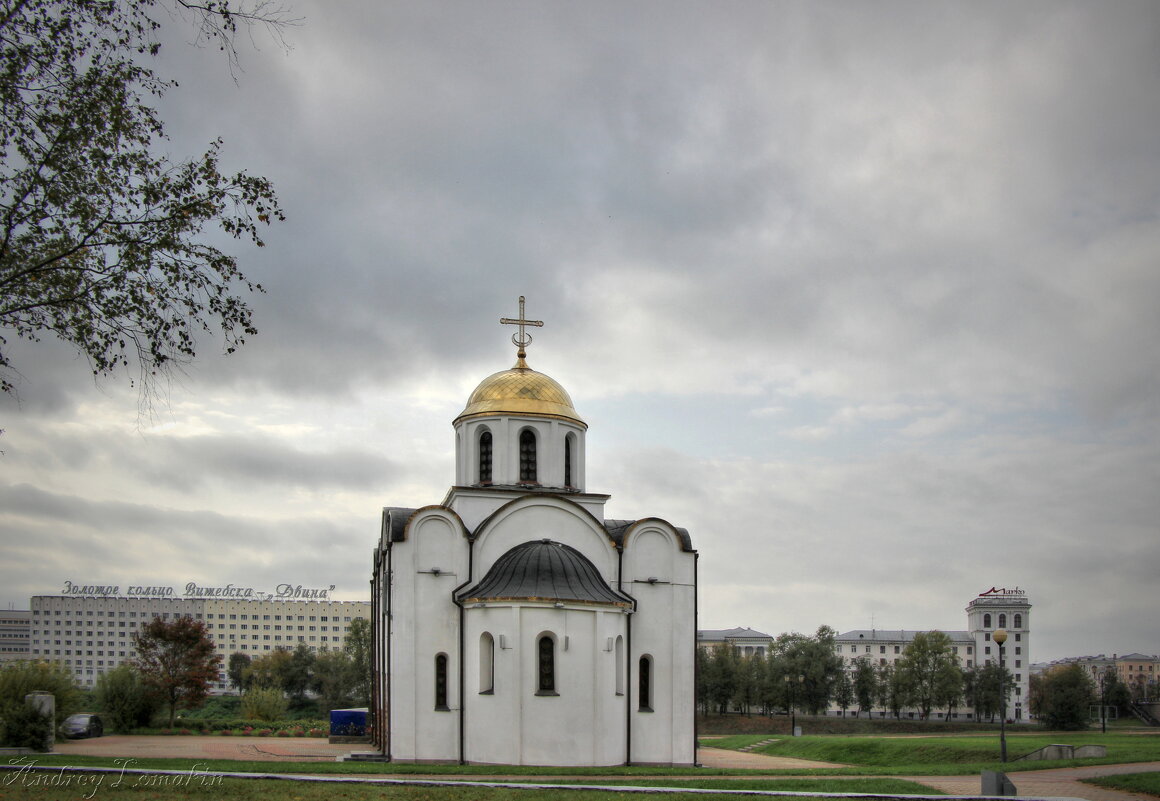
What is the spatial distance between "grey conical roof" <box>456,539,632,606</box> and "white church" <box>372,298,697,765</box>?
A: 4cm

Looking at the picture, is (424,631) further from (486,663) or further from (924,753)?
(924,753)

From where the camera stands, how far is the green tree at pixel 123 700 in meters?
38.3

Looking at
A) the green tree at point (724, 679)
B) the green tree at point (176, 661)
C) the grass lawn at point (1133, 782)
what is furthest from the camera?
the green tree at point (724, 679)

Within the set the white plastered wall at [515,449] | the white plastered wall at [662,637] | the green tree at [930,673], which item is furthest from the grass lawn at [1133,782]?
the green tree at [930,673]

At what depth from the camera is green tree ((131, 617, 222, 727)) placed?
4100cm

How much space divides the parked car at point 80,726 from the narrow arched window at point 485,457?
51.2 feet

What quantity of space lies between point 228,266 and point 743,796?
10800mm

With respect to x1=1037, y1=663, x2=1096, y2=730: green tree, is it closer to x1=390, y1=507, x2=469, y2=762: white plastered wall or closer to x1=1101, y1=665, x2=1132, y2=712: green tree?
x1=1101, y1=665, x2=1132, y2=712: green tree

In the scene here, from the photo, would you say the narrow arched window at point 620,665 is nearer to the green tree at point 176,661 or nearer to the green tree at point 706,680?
the green tree at point 176,661

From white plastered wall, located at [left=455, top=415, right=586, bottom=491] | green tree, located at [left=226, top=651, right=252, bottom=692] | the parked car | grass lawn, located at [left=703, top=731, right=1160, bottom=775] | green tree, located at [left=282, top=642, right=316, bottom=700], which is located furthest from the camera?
green tree, located at [left=226, top=651, right=252, bottom=692]

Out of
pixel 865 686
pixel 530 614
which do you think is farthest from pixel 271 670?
pixel 530 614

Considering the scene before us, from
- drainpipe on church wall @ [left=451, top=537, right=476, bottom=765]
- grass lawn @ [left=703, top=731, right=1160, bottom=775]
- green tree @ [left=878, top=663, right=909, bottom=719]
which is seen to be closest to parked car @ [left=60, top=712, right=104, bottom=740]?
drainpipe on church wall @ [left=451, top=537, right=476, bottom=765]

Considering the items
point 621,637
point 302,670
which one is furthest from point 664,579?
point 302,670

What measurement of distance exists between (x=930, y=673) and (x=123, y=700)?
2079 inches
